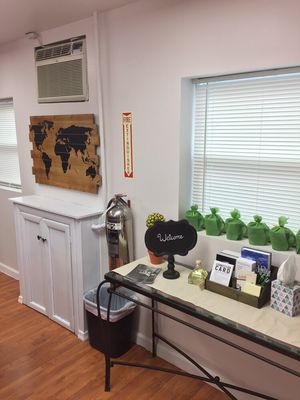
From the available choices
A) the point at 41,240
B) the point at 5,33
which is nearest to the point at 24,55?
the point at 5,33

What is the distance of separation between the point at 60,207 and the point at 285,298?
1905mm

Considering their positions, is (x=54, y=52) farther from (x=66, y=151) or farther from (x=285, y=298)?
(x=285, y=298)

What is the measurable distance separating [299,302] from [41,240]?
6.92 feet

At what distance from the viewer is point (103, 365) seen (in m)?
2.42

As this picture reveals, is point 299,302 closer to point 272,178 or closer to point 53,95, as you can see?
point 272,178

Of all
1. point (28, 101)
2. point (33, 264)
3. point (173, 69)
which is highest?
point (173, 69)

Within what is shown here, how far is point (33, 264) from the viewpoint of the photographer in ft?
9.96

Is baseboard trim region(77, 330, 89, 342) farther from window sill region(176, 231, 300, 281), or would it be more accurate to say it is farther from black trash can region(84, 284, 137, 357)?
window sill region(176, 231, 300, 281)

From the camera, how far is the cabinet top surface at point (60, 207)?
2.60m

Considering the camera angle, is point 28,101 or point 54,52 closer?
point 54,52

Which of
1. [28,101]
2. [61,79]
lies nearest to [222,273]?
[61,79]

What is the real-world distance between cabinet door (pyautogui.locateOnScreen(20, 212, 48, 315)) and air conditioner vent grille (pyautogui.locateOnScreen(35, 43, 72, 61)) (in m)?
1.37

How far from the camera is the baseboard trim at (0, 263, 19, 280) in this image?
3.82m

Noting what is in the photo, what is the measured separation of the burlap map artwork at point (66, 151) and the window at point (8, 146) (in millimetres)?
590
